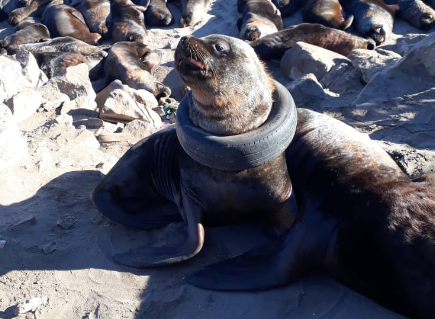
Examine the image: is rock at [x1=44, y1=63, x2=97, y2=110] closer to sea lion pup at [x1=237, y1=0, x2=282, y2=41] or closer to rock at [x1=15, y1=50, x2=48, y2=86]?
rock at [x1=15, y1=50, x2=48, y2=86]

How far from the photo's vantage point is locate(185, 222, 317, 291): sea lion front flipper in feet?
10.1

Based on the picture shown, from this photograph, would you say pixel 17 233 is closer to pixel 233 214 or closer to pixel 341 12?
pixel 233 214

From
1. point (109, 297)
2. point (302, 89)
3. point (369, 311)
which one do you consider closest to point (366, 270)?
point (369, 311)

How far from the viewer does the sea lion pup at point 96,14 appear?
33.1 ft

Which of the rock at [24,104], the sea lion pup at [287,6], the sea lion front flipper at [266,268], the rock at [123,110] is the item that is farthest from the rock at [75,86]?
the sea lion pup at [287,6]

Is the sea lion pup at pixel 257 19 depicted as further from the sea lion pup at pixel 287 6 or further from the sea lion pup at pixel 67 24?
the sea lion pup at pixel 67 24

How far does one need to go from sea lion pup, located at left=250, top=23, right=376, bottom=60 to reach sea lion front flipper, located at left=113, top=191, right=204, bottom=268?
17.4 ft

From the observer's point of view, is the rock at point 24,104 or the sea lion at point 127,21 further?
the sea lion at point 127,21

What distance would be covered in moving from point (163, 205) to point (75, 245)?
777 millimetres

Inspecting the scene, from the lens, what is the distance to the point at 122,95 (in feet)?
19.2

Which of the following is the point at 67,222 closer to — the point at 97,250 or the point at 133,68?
the point at 97,250

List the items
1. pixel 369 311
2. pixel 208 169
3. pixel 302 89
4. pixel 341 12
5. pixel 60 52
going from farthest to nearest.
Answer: pixel 341 12 → pixel 60 52 → pixel 302 89 → pixel 208 169 → pixel 369 311

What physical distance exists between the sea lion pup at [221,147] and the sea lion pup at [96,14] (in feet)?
23.2

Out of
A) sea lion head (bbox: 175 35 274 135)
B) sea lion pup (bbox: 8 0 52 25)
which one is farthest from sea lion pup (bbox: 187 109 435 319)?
sea lion pup (bbox: 8 0 52 25)
